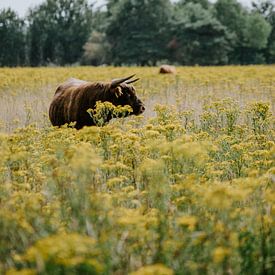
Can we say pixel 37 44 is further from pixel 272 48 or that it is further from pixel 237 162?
pixel 237 162

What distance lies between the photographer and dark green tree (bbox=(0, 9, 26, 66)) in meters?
64.4

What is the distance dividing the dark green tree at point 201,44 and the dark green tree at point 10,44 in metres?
20.9

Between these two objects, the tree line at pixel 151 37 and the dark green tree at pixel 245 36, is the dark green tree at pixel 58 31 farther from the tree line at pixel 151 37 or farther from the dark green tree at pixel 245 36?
the dark green tree at pixel 245 36

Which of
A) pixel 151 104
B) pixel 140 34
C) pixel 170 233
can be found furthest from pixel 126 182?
pixel 140 34

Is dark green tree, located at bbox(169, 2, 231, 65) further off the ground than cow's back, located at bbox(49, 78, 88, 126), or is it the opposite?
dark green tree, located at bbox(169, 2, 231, 65)

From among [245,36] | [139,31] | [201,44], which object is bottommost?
[201,44]

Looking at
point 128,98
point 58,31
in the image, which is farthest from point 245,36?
point 128,98

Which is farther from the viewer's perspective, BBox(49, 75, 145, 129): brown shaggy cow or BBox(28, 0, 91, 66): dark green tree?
BBox(28, 0, 91, 66): dark green tree

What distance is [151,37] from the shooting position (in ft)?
189

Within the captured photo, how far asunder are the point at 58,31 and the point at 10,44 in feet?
27.5

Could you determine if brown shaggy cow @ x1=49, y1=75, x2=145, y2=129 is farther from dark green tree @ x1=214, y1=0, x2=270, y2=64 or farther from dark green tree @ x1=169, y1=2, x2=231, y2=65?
dark green tree @ x1=214, y1=0, x2=270, y2=64

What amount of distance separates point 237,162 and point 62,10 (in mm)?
79520

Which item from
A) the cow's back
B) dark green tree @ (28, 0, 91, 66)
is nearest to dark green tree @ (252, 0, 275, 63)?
dark green tree @ (28, 0, 91, 66)

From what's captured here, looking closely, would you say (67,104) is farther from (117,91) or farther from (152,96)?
(152,96)
